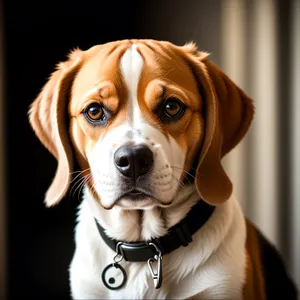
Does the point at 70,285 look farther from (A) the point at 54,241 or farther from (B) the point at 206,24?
(B) the point at 206,24

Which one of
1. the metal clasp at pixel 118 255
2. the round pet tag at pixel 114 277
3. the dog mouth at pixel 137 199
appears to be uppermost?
the dog mouth at pixel 137 199

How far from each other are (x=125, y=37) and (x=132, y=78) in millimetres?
262

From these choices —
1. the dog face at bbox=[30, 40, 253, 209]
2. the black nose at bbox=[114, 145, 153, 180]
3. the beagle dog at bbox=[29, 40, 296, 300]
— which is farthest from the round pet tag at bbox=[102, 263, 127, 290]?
the black nose at bbox=[114, 145, 153, 180]

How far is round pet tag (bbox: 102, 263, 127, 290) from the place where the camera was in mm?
1241

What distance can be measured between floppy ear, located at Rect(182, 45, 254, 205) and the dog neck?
0.19 feet

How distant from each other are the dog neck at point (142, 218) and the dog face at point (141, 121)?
41 millimetres

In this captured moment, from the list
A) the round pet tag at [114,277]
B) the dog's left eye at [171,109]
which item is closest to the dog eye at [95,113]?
the dog's left eye at [171,109]

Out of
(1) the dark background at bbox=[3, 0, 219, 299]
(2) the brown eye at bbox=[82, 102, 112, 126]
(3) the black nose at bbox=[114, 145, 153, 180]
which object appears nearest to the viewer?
(3) the black nose at bbox=[114, 145, 153, 180]

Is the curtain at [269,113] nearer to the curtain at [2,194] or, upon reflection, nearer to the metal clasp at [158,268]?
the metal clasp at [158,268]

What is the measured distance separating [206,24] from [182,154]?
439 mm

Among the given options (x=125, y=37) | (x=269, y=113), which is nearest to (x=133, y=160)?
(x=125, y=37)

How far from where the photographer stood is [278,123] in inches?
59.4

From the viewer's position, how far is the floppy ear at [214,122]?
47.2 inches

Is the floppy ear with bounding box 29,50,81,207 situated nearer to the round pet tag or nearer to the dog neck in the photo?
the dog neck
